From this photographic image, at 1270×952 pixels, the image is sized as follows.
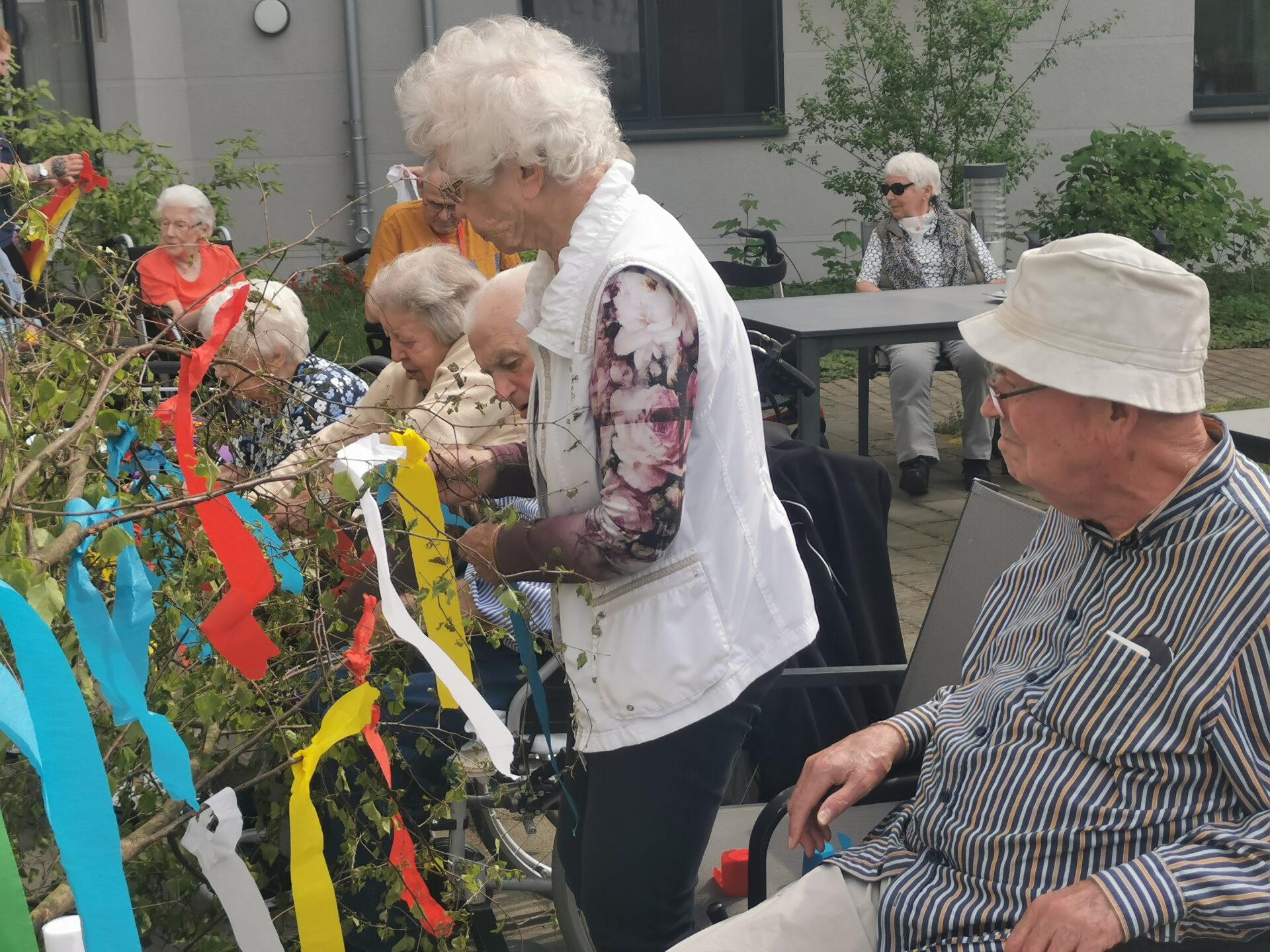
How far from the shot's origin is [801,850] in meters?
2.77

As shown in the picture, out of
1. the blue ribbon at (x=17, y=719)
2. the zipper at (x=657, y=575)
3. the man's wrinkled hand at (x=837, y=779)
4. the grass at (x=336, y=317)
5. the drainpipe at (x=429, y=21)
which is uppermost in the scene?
the drainpipe at (x=429, y=21)

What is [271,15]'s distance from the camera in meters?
11.3

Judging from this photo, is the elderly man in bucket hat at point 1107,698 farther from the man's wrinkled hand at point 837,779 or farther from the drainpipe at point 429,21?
the drainpipe at point 429,21

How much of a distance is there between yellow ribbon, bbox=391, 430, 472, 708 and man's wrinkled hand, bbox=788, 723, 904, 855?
566mm

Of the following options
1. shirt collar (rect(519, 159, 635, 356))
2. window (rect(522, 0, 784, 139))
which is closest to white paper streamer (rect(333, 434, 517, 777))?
shirt collar (rect(519, 159, 635, 356))

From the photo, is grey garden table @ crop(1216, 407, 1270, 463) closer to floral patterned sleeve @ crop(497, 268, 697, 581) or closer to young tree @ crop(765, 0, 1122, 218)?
floral patterned sleeve @ crop(497, 268, 697, 581)

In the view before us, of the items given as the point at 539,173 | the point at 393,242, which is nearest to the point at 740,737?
the point at 539,173

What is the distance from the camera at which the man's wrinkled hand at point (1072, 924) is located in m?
1.71

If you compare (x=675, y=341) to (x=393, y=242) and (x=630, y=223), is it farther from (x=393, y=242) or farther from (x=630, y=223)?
(x=393, y=242)

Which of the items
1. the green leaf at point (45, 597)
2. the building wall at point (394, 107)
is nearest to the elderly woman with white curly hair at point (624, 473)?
the green leaf at point (45, 597)

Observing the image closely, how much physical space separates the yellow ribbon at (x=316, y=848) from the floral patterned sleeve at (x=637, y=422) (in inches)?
16.0

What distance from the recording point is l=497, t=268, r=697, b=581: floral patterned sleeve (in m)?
1.89

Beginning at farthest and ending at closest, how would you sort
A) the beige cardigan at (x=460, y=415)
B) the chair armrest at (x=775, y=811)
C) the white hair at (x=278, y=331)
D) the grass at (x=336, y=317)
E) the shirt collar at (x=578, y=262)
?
the grass at (x=336, y=317), the white hair at (x=278, y=331), the beige cardigan at (x=460, y=415), the chair armrest at (x=775, y=811), the shirt collar at (x=578, y=262)

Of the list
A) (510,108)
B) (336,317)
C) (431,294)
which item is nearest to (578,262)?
(510,108)
